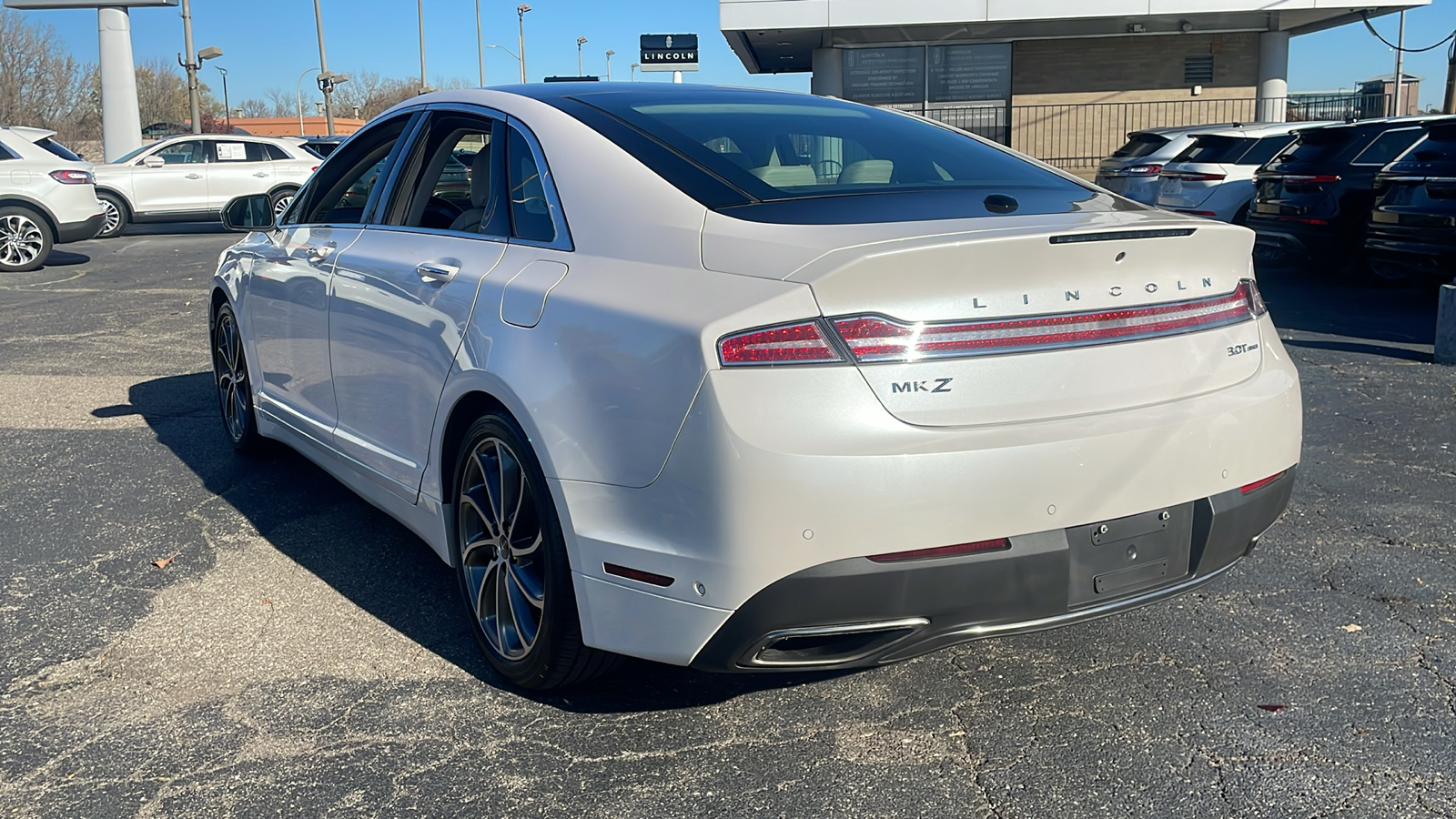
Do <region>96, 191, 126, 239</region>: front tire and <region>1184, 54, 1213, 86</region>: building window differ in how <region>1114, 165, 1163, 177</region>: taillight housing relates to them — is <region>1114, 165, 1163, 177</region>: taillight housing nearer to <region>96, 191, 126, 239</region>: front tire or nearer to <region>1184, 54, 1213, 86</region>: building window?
<region>96, 191, 126, 239</region>: front tire

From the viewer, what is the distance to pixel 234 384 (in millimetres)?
5590

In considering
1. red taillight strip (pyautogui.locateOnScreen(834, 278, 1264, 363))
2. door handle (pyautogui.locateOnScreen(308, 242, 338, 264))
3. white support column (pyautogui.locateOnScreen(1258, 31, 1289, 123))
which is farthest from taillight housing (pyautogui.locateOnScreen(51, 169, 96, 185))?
white support column (pyautogui.locateOnScreen(1258, 31, 1289, 123))

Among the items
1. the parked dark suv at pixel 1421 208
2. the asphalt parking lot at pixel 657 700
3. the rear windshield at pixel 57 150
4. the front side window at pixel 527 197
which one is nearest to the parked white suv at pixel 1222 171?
the parked dark suv at pixel 1421 208

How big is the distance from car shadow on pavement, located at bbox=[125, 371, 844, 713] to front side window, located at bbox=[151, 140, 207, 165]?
48.9 feet

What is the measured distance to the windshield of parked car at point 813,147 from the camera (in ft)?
10.2

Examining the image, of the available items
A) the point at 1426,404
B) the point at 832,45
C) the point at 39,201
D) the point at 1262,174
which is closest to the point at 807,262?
the point at 1426,404

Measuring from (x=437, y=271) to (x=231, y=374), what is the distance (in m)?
2.61

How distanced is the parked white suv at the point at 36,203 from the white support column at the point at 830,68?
1650 centimetres

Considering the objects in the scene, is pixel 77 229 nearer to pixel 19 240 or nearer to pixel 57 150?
pixel 19 240

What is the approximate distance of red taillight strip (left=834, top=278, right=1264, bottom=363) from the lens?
8.16 feet

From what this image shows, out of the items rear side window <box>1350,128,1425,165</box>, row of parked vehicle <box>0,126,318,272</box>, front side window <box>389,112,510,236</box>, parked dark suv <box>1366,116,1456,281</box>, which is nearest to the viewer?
front side window <box>389,112,510,236</box>

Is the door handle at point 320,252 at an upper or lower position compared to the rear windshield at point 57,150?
lower

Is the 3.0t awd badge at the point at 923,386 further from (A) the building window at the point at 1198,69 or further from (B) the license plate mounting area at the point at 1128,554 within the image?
(A) the building window at the point at 1198,69

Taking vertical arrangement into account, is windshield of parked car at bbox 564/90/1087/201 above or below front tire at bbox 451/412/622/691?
above
